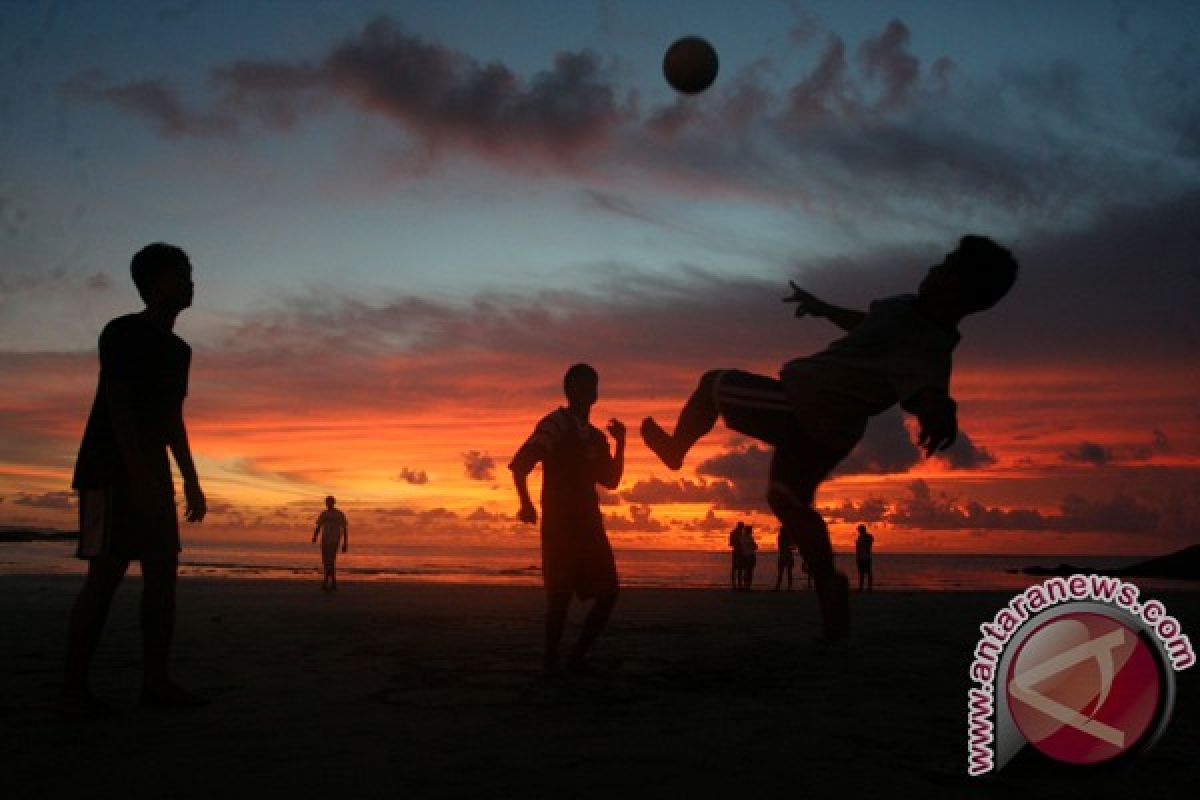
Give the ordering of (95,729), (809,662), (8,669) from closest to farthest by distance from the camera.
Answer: (95,729) < (8,669) < (809,662)

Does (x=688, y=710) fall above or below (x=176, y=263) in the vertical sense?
below

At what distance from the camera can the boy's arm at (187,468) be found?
187 inches

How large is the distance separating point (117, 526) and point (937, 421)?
12.6 feet

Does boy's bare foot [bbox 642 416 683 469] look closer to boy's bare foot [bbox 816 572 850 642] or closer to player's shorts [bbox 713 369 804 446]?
player's shorts [bbox 713 369 804 446]

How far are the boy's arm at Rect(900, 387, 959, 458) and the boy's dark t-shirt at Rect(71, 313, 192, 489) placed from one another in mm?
3596

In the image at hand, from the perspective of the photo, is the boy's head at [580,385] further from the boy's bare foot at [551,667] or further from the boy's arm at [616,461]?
the boy's bare foot at [551,667]

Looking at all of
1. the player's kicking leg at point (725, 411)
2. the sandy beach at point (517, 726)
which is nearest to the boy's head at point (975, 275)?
the player's kicking leg at point (725, 411)

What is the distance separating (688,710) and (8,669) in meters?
4.07

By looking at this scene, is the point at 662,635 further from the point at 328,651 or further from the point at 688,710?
the point at 688,710

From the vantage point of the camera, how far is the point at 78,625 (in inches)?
169

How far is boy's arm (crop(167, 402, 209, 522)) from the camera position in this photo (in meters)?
4.75

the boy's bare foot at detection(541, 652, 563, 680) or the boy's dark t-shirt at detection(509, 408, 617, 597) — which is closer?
the boy's bare foot at detection(541, 652, 563, 680)

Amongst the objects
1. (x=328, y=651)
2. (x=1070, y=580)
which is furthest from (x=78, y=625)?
(x=1070, y=580)

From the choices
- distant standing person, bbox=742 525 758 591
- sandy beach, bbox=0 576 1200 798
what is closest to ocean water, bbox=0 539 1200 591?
distant standing person, bbox=742 525 758 591
